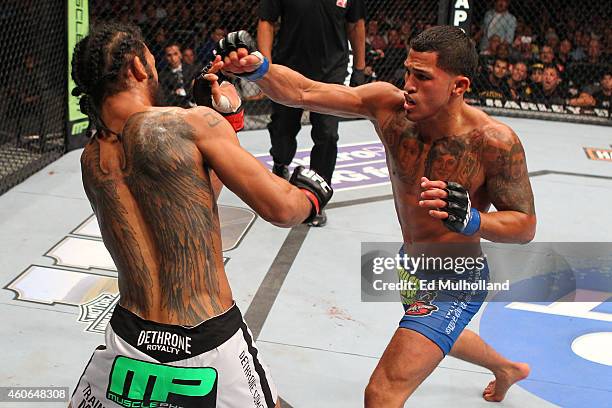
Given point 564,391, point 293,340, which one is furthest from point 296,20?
point 564,391

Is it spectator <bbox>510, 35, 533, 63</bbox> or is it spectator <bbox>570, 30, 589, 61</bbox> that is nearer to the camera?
spectator <bbox>510, 35, 533, 63</bbox>

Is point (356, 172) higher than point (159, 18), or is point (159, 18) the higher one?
point (159, 18)

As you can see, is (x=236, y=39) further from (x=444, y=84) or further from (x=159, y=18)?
(x=159, y=18)

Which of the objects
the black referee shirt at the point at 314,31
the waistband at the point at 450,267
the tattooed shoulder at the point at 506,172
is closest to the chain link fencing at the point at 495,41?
the black referee shirt at the point at 314,31

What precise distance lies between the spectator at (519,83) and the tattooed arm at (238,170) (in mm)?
6084

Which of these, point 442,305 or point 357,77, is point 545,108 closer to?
point 357,77

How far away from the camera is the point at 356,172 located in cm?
570

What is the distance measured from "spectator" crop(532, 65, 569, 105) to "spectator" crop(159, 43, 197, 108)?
3222 millimetres

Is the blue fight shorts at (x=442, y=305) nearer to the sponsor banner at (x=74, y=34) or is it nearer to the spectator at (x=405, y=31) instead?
the sponsor banner at (x=74, y=34)

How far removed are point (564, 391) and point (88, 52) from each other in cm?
219

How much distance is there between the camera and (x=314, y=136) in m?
4.67

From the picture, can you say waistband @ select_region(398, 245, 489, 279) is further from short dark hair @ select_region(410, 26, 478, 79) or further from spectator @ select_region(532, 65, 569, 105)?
spectator @ select_region(532, 65, 569, 105)

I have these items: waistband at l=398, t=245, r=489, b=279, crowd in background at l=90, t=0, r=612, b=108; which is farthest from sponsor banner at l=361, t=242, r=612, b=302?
crowd in background at l=90, t=0, r=612, b=108

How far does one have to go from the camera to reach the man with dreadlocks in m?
1.88
